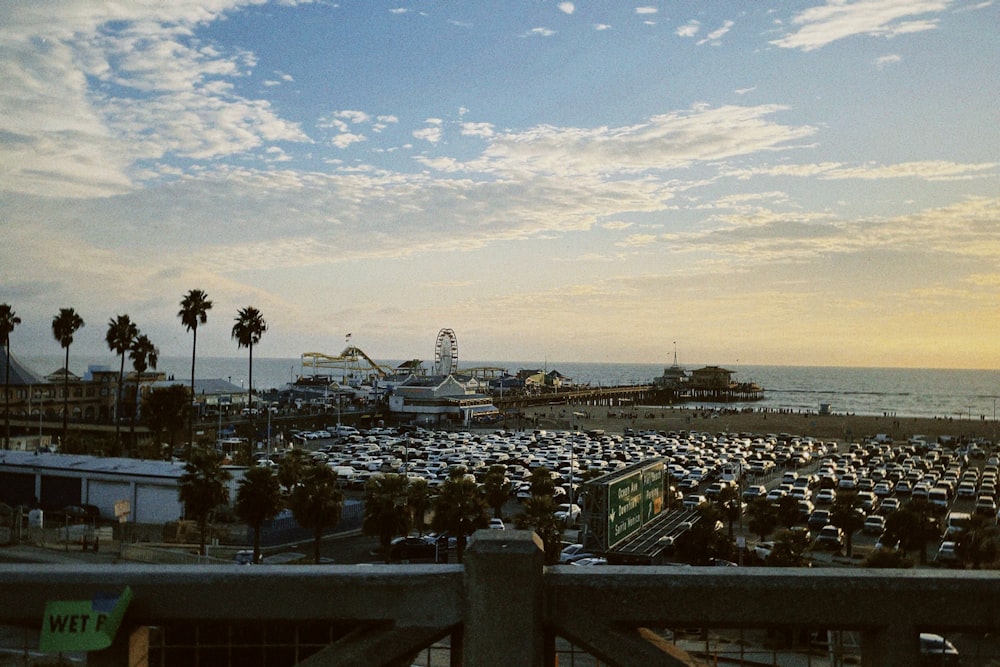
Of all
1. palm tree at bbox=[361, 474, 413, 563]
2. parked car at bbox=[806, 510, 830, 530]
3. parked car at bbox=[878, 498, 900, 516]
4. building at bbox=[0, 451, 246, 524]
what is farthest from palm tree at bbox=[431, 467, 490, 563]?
parked car at bbox=[878, 498, 900, 516]

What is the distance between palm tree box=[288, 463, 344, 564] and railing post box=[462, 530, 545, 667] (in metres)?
22.2

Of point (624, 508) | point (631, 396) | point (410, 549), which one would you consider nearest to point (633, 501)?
point (624, 508)

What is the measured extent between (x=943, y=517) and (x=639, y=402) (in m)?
111

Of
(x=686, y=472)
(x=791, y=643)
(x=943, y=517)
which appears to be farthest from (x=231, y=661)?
(x=686, y=472)

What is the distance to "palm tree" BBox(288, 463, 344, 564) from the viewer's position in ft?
Answer: 79.0

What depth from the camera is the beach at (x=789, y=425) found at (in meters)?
79.6

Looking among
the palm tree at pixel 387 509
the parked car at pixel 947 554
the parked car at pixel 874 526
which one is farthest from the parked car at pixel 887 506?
the palm tree at pixel 387 509

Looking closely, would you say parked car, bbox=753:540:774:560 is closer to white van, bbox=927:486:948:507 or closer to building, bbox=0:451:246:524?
white van, bbox=927:486:948:507

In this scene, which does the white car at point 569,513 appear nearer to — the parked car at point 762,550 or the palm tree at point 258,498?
the parked car at point 762,550

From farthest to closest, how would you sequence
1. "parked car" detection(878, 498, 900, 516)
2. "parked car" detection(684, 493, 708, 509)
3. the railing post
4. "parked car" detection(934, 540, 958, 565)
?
"parked car" detection(684, 493, 708, 509)
"parked car" detection(878, 498, 900, 516)
"parked car" detection(934, 540, 958, 565)
the railing post

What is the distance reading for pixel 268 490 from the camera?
24281 millimetres

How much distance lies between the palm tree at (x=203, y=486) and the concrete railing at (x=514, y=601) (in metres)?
23.9

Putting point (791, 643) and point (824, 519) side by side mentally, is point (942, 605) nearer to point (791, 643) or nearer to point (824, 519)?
point (791, 643)

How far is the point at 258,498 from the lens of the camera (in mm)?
24094
